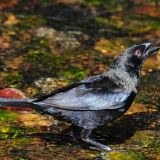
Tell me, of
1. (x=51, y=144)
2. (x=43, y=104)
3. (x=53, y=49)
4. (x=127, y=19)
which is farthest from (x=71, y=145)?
(x=127, y=19)

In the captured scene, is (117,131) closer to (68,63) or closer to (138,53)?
(138,53)

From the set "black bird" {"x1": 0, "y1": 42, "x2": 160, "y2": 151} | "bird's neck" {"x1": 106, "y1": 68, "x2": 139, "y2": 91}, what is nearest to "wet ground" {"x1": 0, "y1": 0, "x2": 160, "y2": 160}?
"black bird" {"x1": 0, "y1": 42, "x2": 160, "y2": 151}

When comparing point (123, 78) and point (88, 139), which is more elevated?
point (123, 78)

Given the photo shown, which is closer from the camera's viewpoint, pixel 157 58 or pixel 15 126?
pixel 15 126

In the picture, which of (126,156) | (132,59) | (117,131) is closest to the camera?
(126,156)

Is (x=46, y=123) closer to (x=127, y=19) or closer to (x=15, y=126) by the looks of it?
(x=15, y=126)

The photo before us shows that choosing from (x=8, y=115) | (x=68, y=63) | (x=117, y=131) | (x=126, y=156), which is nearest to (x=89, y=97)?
(x=126, y=156)

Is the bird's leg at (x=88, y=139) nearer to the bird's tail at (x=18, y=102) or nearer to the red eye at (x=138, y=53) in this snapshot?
the bird's tail at (x=18, y=102)

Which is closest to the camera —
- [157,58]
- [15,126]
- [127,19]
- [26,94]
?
[15,126]

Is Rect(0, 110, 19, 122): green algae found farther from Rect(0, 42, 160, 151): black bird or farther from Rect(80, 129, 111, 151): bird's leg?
Rect(80, 129, 111, 151): bird's leg
